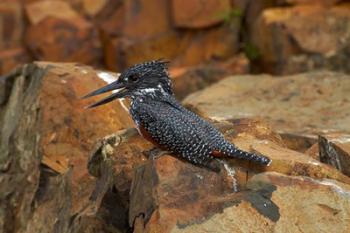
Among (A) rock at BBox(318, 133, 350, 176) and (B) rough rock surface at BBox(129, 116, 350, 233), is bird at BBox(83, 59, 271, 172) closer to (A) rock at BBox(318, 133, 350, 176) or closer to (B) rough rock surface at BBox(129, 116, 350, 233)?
(B) rough rock surface at BBox(129, 116, 350, 233)

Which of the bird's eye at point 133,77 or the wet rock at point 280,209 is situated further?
the bird's eye at point 133,77

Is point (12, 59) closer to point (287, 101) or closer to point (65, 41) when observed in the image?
point (65, 41)

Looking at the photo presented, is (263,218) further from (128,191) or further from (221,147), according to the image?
(128,191)

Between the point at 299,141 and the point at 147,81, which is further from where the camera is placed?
the point at 299,141

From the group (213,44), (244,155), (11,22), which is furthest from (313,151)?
(11,22)

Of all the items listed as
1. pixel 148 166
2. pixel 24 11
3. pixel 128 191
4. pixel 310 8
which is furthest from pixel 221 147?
pixel 24 11

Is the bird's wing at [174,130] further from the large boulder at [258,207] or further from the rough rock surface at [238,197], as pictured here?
the large boulder at [258,207]

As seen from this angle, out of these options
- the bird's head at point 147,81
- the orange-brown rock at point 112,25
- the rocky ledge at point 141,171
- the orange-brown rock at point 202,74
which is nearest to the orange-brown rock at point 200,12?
the orange-brown rock at point 202,74

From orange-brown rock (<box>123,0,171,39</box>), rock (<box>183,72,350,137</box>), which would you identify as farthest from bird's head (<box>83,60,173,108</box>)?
orange-brown rock (<box>123,0,171,39</box>)
